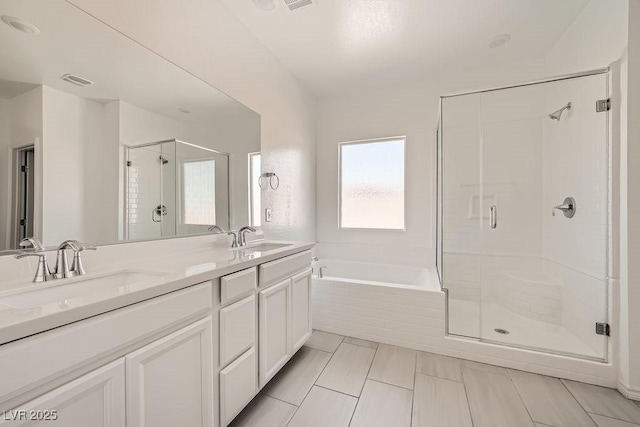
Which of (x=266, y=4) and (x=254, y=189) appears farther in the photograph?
(x=254, y=189)

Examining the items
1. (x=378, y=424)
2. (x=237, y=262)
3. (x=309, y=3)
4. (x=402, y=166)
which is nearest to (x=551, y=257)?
(x=402, y=166)

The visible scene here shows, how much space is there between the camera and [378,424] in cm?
138

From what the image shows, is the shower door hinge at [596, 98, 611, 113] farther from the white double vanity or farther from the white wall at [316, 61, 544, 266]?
the white double vanity

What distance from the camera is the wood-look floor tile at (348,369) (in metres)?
1.69

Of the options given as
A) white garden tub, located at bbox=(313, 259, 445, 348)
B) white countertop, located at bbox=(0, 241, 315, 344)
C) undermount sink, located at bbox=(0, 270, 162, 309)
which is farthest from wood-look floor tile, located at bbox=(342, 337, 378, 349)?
undermount sink, located at bbox=(0, 270, 162, 309)

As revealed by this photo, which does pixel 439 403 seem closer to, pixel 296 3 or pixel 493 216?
pixel 493 216

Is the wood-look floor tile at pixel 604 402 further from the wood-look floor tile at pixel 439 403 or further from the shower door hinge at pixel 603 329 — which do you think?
the wood-look floor tile at pixel 439 403

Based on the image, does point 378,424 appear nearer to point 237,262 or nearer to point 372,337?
point 372,337

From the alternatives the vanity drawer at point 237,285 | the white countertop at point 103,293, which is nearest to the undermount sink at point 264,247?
the white countertop at point 103,293

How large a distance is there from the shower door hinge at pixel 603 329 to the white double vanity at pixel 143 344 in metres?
2.17

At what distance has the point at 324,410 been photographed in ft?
4.84

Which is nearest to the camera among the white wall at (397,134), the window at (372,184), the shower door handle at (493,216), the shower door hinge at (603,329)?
the shower door hinge at (603,329)

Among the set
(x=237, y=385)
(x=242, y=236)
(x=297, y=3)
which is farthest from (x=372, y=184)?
(x=237, y=385)

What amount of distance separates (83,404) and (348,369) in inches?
61.4
